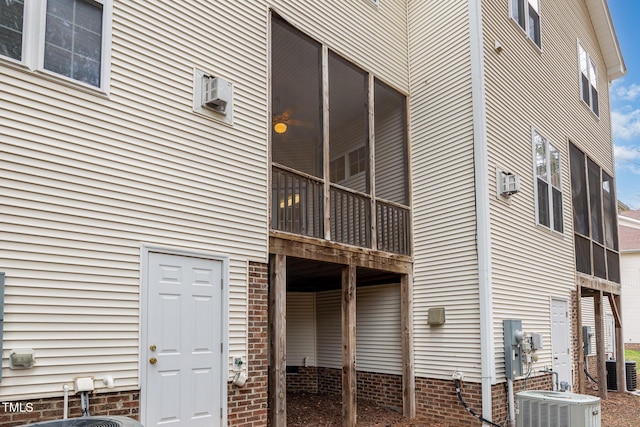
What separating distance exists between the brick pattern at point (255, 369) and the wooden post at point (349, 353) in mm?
1778

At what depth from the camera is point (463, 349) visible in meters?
8.12

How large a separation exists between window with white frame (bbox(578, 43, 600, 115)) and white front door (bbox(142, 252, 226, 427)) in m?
10.8

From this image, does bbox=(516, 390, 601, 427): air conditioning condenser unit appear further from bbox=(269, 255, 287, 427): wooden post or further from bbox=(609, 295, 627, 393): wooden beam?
bbox=(609, 295, 627, 393): wooden beam

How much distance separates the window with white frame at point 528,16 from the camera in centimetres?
1005

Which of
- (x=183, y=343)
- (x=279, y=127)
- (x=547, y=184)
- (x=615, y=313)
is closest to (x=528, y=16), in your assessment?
(x=547, y=184)

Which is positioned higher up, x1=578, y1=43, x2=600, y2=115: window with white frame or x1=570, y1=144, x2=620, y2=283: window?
x1=578, y1=43, x2=600, y2=115: window with white frame

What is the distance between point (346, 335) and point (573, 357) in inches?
222

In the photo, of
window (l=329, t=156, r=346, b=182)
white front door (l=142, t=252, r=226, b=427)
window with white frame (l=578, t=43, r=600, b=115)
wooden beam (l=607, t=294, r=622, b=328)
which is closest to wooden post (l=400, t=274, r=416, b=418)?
window (l=329, t=156, r=346, b=182)

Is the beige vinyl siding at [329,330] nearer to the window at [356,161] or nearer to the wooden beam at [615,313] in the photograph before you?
the window at [356,161]

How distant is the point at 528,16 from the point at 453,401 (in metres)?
7.45

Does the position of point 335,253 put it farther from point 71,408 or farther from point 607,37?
point 607,37

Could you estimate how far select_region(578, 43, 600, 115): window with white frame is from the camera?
42.5ft

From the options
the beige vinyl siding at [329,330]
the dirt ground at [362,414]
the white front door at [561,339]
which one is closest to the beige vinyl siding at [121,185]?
the dirt ground at [362,414]

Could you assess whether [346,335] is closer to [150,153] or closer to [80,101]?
[150,153]
